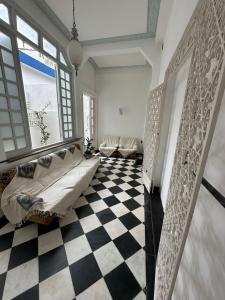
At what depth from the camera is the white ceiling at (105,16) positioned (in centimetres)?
207

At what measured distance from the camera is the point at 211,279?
57 cm

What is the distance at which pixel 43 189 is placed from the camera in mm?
1933

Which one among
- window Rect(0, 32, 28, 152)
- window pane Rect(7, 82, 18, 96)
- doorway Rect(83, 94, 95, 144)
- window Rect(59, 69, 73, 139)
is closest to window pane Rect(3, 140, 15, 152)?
window Rect(0, 32, 28, 152)

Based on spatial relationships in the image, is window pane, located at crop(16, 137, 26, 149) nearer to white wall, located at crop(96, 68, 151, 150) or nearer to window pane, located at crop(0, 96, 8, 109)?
window pane, located at crop(0, 96, 8, 109)

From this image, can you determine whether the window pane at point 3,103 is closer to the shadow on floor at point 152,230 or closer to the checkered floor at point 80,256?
the checkered floor at point 80,256

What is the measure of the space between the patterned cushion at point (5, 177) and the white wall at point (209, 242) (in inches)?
83.2

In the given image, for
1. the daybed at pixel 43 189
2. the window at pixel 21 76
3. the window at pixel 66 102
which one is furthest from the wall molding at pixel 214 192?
the window at pixel 66 102

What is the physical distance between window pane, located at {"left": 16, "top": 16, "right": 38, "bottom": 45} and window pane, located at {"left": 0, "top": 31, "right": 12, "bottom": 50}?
0.95ft

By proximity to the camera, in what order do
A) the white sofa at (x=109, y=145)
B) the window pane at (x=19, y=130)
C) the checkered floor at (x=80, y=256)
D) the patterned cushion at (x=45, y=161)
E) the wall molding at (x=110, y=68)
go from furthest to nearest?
1. the white sofa at (x=109, y=145)
2. the wall molding at (x=110, y=68)
3. the patterned cushion at (x=45, y=161)
4. the window pane at (x=19, y=130)
5. the checkered floor at (x=80, y=256)

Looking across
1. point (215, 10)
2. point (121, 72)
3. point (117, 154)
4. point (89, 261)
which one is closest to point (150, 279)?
point (89, 261)

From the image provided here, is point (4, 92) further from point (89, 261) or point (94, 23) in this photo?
point (89, 261)

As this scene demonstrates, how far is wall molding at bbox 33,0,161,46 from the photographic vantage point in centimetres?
209

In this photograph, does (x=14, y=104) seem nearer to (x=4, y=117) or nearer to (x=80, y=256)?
(x=4, y=117)

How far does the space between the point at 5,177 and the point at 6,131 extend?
661 mm
